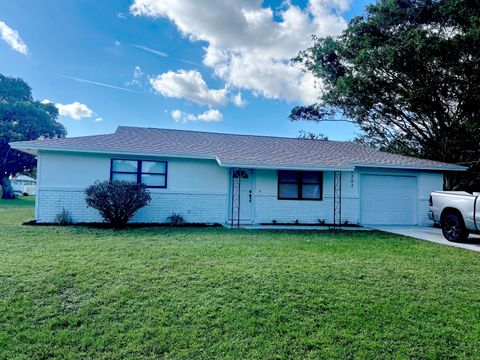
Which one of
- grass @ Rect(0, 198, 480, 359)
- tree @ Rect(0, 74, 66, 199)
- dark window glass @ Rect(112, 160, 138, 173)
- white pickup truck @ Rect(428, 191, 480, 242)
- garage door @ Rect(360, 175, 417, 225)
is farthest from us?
tree @ Rect(0, 74, 66, 199)

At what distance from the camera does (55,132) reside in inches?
1225

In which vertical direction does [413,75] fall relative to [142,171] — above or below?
above

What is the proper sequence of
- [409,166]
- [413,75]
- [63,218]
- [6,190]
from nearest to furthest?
1. [63,218]
2. [409,166]
3. [413,75]
4. [6,190]

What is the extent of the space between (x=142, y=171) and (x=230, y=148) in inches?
150

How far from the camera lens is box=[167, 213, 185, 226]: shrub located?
445 inches

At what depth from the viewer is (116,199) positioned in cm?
971

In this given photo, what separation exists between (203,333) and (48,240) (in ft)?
20.0

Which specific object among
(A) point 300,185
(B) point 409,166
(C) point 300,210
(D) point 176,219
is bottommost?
(D) point 176,219

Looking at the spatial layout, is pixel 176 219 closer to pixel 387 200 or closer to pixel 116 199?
pixel 116 199

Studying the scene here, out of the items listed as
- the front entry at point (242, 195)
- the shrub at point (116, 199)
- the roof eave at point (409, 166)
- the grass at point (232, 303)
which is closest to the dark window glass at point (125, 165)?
the shrub at point (116, 199)

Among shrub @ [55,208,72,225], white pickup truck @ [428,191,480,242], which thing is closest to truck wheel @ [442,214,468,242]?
white pickup truck @ [428,191,480,242]

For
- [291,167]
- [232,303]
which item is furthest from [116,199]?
[232,303]

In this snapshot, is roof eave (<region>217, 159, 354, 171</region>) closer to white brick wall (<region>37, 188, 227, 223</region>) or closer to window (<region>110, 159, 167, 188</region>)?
white brick wall (<region>37, 188, 227, 223</region>)

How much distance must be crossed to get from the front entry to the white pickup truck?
20.8 ft
